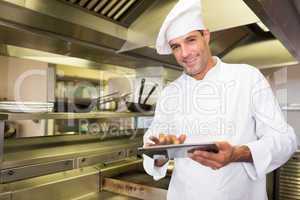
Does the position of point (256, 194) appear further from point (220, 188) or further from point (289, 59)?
point (289, 59)

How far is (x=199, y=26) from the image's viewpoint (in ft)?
2.79

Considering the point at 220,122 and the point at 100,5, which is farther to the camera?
the point at 100,5

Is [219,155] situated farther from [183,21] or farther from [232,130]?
[183,21]

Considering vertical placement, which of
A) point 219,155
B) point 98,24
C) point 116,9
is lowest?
point 219,155

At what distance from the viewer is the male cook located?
0.76m

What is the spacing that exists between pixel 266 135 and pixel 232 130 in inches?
3.8

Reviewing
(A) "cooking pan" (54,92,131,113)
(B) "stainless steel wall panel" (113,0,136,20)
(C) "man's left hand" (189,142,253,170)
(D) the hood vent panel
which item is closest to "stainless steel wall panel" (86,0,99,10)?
(D) the hood vent panel

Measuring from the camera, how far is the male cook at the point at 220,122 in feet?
2.50

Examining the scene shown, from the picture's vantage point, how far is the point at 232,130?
0.82m

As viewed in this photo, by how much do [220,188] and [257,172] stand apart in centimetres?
12

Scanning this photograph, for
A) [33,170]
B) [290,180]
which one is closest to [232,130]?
[33,170]

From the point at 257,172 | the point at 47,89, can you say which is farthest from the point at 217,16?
the point at 47,89

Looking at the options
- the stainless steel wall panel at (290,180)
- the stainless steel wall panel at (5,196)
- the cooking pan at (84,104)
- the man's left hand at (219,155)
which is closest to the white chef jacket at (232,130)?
the man's left hand at (219,155)

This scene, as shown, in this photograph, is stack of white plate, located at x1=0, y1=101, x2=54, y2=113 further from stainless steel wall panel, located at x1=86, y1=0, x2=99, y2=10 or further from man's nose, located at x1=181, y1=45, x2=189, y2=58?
man's nose, located at x1=181, y1=45, x2=189, y2=58
